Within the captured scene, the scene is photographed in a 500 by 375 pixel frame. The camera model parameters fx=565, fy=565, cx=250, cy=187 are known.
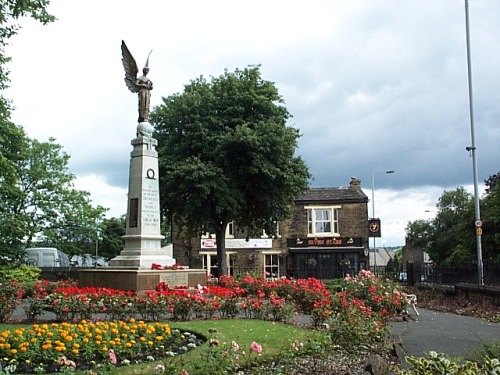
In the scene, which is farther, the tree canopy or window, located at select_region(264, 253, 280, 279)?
window, located at select_region(264, 253, 280, 279)

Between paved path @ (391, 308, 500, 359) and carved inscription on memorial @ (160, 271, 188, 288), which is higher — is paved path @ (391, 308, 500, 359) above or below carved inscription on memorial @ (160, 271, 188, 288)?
below

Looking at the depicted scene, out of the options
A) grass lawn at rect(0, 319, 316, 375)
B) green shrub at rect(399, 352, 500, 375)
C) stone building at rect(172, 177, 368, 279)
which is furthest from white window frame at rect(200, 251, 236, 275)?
green shrub at rect(399, 352, 500, 375)

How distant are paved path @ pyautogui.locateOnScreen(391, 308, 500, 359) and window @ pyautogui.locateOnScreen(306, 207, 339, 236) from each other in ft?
88.0

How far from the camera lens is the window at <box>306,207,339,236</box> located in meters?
45.1

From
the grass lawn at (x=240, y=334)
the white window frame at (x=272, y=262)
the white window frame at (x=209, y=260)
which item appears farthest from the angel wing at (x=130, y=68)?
the white window frame at (x=272, y=262)

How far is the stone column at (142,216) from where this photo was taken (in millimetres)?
18188

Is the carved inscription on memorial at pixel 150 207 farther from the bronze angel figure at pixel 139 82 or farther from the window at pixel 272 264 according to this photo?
the window at pixel 272 264

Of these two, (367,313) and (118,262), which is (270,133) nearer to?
(118,262)

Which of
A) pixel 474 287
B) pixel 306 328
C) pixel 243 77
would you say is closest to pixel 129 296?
pixel 306 328

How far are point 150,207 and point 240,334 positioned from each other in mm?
8856

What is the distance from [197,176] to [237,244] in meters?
18.1

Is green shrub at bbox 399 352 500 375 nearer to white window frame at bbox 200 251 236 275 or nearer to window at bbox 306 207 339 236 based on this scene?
white window frame at bbox 200 251 236 275

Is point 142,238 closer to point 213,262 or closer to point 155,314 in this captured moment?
point 155,314

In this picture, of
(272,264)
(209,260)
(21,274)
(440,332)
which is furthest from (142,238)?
(272,264)
